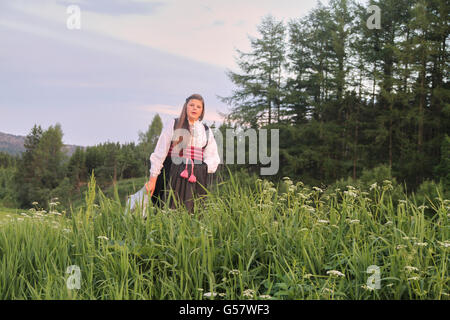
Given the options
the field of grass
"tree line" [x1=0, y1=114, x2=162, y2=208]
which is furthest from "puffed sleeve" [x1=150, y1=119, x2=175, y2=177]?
"tree line" [x1=0, y1=114, x2=162, y2=208]

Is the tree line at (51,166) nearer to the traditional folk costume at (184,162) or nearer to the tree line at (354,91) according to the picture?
the tree line at (354,91)

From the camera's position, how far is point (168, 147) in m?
5.28

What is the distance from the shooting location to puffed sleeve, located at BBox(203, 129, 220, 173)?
5297 mm

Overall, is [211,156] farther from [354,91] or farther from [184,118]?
[354,91]

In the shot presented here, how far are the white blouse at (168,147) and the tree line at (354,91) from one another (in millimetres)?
17283

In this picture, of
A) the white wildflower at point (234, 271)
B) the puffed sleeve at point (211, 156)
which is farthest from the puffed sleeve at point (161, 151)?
the white wildflower at point (234, 271)

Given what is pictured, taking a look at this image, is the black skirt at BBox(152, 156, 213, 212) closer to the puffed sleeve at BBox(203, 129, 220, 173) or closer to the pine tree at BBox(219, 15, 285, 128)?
the puffed sleeve at BBox(203, 129, 220, 173)

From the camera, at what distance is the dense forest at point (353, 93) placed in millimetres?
24391

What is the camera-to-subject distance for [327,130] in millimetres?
30703

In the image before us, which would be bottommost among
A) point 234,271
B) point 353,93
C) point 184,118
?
point 234,271

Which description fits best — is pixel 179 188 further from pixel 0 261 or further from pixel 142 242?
pixel 0 261

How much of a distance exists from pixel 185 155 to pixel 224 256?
8.25 ft

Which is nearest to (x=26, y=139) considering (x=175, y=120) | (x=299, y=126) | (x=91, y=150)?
(x=91, y=150)

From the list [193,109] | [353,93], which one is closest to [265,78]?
[353,93]
